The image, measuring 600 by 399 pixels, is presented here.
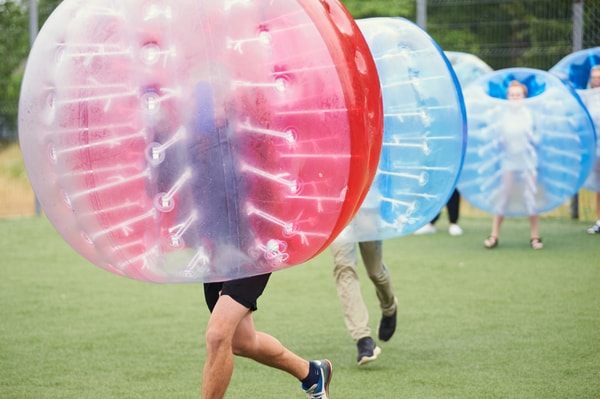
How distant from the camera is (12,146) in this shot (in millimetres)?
14531

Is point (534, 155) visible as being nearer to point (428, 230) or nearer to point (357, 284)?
point (428, 230)

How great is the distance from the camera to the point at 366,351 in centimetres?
517

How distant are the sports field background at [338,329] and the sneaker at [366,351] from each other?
0.25 ft

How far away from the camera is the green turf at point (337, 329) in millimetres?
4859

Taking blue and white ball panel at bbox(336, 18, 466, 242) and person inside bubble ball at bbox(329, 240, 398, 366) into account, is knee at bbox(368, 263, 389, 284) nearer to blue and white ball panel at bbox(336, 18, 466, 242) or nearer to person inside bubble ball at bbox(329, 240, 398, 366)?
person inside bubble ball at bbox(329, 240, 398, 366)

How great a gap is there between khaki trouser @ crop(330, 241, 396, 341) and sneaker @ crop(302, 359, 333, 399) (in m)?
0.76

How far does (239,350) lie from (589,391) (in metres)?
1.82

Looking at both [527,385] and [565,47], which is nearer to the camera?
[527,385]

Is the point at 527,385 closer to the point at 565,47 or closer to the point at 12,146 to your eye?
the point at 565,47

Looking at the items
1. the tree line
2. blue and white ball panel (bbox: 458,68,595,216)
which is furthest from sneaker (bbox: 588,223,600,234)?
the tree line

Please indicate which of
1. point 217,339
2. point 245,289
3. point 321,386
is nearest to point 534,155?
point 321,386

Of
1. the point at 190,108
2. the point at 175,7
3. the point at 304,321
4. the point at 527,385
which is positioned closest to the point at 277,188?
the point at 190,108

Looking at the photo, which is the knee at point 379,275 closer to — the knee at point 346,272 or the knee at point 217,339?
the knee at point 346,272

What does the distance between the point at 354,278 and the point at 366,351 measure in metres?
0.46
